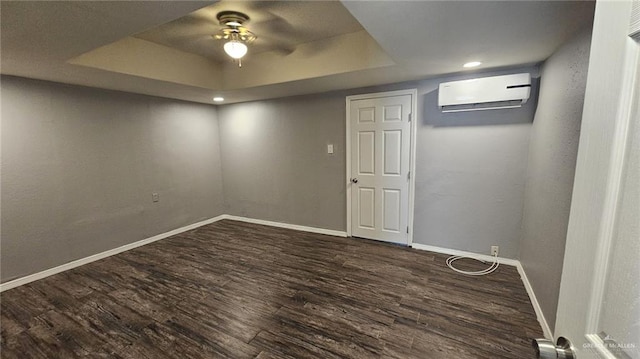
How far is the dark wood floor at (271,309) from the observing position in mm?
1842

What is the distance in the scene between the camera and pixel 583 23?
5.34ft

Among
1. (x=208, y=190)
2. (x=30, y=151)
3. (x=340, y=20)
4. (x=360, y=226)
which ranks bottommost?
(x=360, y=226)

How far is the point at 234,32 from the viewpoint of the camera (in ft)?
8.25

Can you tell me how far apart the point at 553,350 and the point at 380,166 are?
10.0 ft

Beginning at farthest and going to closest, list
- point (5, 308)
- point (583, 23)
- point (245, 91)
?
point (245, 91)
point (5, 308)
point (583, 23)

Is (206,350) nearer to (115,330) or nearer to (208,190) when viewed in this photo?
(115,330)

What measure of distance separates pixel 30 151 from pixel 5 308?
157cm

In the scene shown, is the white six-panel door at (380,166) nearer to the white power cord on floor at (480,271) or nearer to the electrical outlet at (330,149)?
the electrical outlet at (330,149)

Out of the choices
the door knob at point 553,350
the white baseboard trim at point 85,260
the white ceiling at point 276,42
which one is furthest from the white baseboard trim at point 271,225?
the white ceiling at point 276,42

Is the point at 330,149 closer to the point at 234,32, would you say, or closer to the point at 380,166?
the point at 380,166

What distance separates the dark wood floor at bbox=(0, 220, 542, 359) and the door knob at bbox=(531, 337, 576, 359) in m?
1.36

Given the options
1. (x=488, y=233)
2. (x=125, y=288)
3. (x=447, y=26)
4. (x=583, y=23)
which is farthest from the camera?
(x=488, y=233)

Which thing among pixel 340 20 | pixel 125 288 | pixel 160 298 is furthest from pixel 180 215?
pixel 340 20

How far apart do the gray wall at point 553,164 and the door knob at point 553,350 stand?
4.93ft
